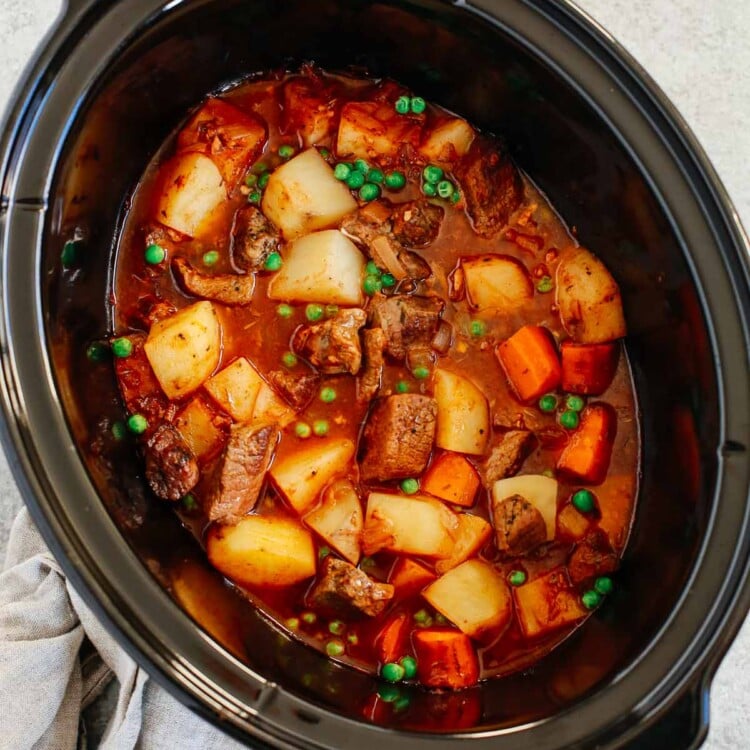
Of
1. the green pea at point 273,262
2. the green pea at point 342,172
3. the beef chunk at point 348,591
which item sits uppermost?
the green pea at point 342,172

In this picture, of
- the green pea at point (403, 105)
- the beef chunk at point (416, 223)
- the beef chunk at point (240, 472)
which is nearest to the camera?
the beef chunk at point (240, 472)

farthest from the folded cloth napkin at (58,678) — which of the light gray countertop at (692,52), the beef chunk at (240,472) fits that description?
the light gray countertop at (692,52)

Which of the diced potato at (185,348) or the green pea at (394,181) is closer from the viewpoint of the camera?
the diced potato at (185,348)

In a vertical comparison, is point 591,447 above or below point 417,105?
below

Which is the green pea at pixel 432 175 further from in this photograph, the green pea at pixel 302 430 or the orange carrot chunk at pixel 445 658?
the orange carrot chunk at pixel 445 658

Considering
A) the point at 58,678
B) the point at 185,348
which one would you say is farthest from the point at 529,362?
the point at 58,678

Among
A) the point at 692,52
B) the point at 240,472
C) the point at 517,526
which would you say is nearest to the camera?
the point at 240,472

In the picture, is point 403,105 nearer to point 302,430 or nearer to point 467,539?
point 302,430
